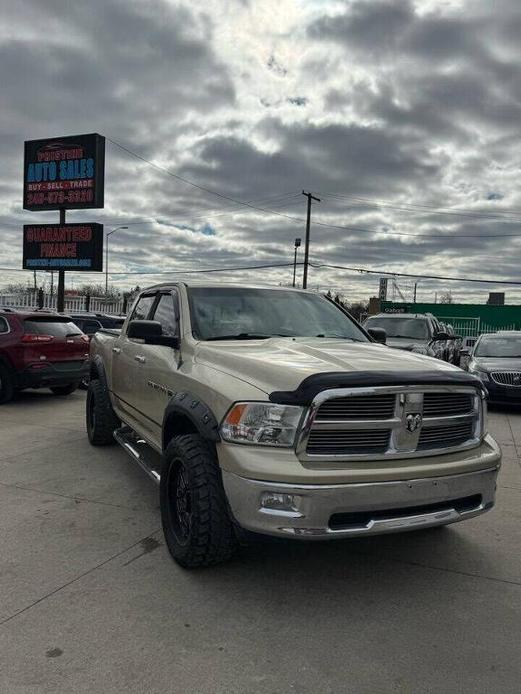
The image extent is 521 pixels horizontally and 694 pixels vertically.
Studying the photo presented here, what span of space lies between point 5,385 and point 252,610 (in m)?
8.00

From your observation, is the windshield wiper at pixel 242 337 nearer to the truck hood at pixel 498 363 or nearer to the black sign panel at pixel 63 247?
the truck hood at pixel 498 363

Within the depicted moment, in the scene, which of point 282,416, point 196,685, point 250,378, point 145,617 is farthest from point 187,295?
point 196,685

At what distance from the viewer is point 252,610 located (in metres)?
3.04

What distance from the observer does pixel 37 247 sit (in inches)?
777

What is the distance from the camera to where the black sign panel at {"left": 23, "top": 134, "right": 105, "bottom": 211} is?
18.9 m

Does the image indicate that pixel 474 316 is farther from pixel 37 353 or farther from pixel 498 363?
pixel 37 353

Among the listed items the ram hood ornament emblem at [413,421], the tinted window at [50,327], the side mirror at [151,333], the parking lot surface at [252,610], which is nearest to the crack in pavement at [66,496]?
the parking lot surface at [252,610]

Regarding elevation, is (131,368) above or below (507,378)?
above

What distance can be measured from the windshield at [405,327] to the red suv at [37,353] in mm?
6612

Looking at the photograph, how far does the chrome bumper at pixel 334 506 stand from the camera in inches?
112

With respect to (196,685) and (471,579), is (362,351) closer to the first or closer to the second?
(471,579)

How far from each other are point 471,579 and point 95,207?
18356 millimetres

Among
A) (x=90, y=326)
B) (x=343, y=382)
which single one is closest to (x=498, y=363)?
(x=343, y=382)

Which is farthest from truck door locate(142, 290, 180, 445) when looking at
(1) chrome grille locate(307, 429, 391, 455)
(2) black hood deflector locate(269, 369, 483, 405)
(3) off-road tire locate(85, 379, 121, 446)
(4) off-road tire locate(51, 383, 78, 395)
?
(4) off-road tire locate(51, 383, 78, 395)
